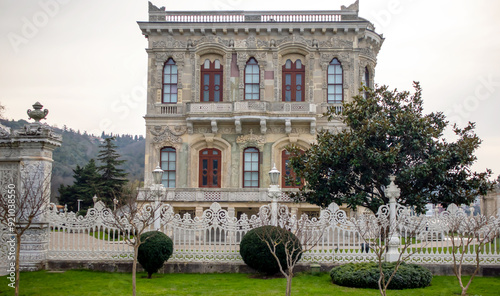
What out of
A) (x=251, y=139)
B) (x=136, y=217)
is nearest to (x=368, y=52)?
(x=251, y=139)

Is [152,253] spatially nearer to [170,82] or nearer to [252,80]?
[170,82]

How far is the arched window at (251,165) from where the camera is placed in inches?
1141

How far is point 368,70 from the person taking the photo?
102ft

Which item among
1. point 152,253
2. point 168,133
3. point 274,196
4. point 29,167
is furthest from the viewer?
point 168,133

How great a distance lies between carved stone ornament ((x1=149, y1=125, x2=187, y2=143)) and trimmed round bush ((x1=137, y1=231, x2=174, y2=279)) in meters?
14.4

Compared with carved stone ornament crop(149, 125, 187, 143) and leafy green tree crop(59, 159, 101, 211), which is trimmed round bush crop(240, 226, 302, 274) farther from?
leafy green tree crop(59, 159, 101, 211)

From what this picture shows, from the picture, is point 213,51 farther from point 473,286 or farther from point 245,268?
point 473,286

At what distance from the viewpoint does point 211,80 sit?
29.6 metres

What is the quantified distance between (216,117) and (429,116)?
12752 mm

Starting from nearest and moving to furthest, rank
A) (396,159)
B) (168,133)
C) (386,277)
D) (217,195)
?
(386,277) → (396,159) → (217,195) → (168,133)

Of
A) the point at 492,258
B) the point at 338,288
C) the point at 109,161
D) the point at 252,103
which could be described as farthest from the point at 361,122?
the point at 109,161

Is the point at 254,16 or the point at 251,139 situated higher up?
the point at 254,16

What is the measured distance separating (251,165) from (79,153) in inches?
2207

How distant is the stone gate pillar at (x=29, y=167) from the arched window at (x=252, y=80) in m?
15.4
